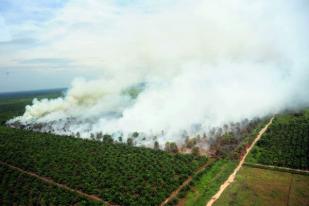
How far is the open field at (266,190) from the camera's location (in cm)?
4584

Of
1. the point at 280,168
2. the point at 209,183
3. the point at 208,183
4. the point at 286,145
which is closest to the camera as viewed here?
the point at 209,183

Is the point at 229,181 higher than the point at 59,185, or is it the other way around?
the point at 229,181

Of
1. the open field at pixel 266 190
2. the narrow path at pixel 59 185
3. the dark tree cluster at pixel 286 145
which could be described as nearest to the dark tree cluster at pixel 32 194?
the narrow path at pixel 59 185

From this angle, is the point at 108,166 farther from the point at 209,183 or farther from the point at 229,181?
the point at 229,181

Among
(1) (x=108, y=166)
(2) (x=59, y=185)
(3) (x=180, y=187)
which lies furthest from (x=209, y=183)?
(2) (x=59, y=185)

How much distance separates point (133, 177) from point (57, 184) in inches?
636

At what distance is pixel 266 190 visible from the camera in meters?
50.0

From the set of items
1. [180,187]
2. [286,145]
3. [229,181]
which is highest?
[286,145]

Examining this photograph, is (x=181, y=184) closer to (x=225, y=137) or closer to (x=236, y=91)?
(x=225, y=137)

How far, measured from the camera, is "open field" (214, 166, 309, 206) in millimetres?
45844

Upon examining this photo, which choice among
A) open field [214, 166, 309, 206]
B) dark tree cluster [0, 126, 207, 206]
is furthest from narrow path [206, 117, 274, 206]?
dark tree cluster [0, 126, 207, 206]

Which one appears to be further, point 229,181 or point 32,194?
point 229,181

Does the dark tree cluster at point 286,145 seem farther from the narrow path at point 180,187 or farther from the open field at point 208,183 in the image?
the narrow path at point 180,187

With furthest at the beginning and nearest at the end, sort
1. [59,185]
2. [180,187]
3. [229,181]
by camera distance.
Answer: [59,185], [229,181], [180,187]
